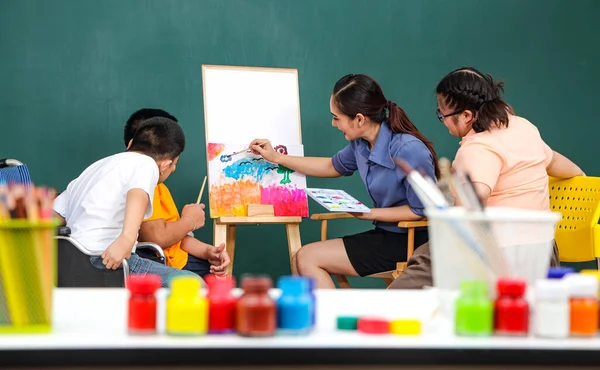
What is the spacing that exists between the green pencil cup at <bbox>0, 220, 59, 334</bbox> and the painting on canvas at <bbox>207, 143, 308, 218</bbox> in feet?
8.18

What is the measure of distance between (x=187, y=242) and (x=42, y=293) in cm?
226

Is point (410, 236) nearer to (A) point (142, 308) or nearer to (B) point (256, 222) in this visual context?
(B) point (256, 222)

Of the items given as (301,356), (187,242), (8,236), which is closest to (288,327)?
(301,356)

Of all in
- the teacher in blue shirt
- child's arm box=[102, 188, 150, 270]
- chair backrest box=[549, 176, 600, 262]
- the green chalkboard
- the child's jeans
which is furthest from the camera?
the green chalkboard

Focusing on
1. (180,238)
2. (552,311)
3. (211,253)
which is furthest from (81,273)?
(552,311)

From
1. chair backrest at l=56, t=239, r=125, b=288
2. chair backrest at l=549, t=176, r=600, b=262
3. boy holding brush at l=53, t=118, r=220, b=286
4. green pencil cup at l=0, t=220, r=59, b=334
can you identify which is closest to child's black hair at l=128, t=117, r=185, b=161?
boy holding brush at l=53, t=118, r=220, b=286

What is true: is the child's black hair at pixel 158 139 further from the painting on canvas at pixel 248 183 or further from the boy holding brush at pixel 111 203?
the painting on canvas at pixel 248 183

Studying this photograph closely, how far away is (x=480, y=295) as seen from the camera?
1180mm

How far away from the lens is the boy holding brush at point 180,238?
321 cm

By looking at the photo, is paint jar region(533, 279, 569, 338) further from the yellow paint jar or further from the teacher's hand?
the teacher's hand

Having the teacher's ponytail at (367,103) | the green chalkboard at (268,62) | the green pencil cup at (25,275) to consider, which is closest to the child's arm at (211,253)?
the teacher's ponytail at (367,103)

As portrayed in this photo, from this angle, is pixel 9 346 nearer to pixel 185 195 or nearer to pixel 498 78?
pixel 185 195

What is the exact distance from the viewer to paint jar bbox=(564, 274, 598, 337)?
1.16m

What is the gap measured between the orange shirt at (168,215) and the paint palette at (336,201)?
608mm
